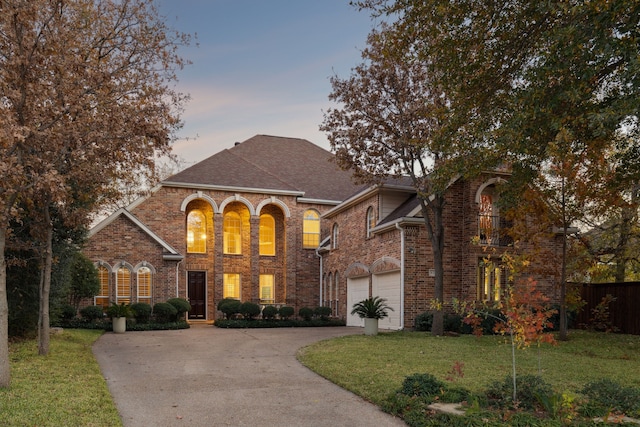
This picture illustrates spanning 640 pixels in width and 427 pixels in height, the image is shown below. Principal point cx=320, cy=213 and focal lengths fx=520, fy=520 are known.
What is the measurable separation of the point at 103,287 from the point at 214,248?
5685 millimetres

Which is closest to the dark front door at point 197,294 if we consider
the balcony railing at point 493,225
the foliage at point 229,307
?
the foliage at point 229,307

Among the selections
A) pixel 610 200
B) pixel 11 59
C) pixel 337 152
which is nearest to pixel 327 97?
pixel 337 152

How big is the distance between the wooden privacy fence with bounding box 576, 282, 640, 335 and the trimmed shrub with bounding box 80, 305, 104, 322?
749 inches

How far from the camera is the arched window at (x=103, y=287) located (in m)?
A: 22.3

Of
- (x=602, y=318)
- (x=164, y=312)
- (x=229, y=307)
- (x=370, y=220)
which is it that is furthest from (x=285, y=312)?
(x=602, y=318)

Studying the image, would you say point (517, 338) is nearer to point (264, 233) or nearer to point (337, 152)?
point (337, 152)

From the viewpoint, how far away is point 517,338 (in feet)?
21.9

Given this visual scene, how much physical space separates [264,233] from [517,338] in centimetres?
2240

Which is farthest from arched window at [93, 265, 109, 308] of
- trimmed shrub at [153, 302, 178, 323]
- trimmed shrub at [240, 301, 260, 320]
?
trimmed shrub at [240, 301, 260, 320]

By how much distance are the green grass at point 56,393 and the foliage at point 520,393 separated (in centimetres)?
475

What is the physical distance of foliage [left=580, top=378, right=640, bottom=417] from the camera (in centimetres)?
622

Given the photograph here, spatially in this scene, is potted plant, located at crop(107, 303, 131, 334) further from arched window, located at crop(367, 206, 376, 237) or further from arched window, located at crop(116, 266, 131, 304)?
arched window, located at crop(367, 206, 376, 237)

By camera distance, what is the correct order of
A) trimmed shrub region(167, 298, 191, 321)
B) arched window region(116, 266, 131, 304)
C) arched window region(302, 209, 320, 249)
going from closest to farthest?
trimmed shrub region(167, 298, 191, 321) < arched window region(116, 266, 131, 304) < arched window region(302, 209, 320, 249)

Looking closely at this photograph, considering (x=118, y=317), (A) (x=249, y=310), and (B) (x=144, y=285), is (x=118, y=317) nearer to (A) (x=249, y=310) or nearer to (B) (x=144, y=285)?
(B) (x=144, y=285)
